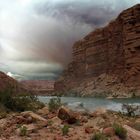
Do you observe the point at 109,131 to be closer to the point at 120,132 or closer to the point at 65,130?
the point at 120,132

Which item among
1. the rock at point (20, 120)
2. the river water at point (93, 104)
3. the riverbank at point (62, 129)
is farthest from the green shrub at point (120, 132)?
the river water at point (93, 104)

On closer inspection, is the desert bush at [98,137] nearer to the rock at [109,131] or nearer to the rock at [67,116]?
the rock at [109,131]

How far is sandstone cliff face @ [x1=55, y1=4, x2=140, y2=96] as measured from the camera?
12988cm

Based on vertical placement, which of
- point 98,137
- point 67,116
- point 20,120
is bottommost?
point 98,137

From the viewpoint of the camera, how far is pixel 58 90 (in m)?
195

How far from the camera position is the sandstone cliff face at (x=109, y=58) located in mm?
129875

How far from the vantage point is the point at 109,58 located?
15525cm

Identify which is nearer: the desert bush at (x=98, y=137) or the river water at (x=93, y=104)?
the desert bush at (x=98, y=137)

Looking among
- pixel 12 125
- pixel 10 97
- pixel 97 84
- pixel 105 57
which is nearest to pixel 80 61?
pixel 105 57

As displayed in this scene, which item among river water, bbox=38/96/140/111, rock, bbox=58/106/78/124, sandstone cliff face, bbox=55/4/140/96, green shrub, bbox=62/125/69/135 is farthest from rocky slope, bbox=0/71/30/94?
sandstone cliff face, bbox=55/4/140/96

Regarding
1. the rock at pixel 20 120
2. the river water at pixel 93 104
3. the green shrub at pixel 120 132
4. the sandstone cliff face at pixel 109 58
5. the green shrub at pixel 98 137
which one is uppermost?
the sandstone cliff face at pixel 109 58

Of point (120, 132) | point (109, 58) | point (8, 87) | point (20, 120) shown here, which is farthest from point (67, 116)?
point (109, 58)

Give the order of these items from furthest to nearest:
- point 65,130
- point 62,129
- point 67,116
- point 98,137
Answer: point 67,116
point 62,129
point 65,130
point 98,137

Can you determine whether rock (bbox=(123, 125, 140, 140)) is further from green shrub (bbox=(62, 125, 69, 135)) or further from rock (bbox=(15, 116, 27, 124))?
rock (bbox=(15, 116, 27, 124))
